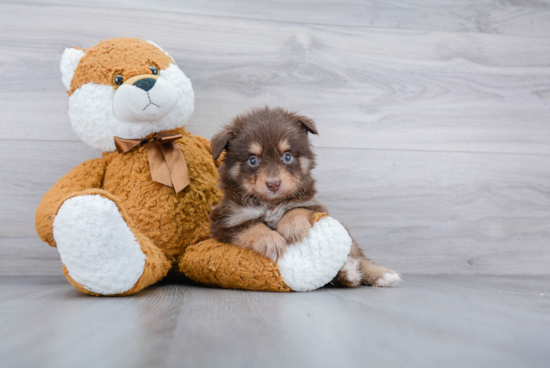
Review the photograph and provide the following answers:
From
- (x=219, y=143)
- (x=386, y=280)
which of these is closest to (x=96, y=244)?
(x=219, y=143)

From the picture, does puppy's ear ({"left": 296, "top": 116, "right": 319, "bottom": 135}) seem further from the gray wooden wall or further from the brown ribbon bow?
the gray wooden wall

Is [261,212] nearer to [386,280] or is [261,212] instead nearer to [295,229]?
[295,229]

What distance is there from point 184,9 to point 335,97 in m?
0.83

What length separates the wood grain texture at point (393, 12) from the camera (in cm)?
197

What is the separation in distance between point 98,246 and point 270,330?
0.54m

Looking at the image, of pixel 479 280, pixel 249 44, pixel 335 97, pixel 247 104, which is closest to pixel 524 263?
pixel 479 280

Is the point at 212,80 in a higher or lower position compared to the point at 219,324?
higher

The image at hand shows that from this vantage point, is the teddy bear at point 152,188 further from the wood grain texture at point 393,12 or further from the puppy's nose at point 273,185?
the wood grain texture at point 393,12

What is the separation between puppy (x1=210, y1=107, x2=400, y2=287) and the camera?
4.35ft

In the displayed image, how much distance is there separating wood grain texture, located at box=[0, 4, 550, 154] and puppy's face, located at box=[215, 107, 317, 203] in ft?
1.82

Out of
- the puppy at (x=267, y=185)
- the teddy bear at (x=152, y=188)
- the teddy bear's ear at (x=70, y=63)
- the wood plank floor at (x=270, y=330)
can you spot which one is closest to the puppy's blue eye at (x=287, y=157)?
the puppy at (x=267, y=185)

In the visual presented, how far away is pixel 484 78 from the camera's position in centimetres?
216

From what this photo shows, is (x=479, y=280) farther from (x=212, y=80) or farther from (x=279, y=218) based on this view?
(x=212, y=80)

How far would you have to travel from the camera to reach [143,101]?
55.1 inches
